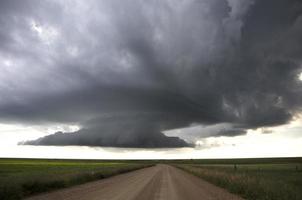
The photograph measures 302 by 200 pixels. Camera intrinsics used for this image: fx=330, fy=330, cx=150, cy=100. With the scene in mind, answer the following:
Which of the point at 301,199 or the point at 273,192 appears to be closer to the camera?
the point at 301,199

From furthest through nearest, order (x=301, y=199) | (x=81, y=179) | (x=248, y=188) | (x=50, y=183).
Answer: (x=81, y=179) < (x=50, y=183) < (x=248, y=188) < (x=301, y=199)

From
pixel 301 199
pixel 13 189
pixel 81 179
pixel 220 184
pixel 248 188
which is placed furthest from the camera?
pixel 81 179

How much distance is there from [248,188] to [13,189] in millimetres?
15089

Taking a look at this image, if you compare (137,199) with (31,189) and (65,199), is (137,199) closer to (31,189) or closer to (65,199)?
(65,199)

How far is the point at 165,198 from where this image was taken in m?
18.0

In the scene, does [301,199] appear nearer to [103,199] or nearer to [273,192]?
[273,192]

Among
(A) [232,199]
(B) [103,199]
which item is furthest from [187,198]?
(B) [103,199]

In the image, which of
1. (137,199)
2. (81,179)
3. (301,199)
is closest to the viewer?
(301,199)

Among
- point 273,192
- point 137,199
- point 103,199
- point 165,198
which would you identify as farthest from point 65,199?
point 273,192

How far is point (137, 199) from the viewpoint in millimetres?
17422

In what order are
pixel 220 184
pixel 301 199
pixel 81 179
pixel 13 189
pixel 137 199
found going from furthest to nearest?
pixel 81 179 < pixel 220 184 < pixel 13 189 < pixel 137 199 < pixel 301 199

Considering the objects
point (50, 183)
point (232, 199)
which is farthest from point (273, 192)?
point (50, 183)

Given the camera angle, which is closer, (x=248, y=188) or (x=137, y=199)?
(x=137, y=199)

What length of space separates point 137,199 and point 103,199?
1779 millimetres
